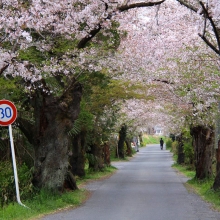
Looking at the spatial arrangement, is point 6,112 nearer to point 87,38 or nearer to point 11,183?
point 11,183

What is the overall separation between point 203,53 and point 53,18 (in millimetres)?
6596

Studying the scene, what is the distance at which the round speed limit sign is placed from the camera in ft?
44.6

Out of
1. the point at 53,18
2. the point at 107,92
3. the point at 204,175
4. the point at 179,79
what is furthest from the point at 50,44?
the point at 204,175

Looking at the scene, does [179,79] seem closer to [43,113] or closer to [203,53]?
[203,53]

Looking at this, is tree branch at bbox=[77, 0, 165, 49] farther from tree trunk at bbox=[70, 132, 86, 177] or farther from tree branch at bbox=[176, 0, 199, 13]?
tree trunk at bbox=[70, 132, 86, 177]

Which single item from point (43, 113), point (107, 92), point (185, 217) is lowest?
point (185, 217)

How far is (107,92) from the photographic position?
25.5 metres

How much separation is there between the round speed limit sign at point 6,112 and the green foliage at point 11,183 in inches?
91.7

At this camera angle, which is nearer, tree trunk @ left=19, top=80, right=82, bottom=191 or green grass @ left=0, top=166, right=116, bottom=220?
green grass @ left=0, top=166, right=116, bottom=220

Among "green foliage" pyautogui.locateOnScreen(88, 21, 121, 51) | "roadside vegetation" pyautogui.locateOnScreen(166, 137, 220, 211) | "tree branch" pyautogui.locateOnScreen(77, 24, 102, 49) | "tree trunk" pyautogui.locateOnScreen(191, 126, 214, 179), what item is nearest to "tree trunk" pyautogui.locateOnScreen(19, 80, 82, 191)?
"tree branch" pyautogui.locateOnScreen(77, 24, 102, 49)

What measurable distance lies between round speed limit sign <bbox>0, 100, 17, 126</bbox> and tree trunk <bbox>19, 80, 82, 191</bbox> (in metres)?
2.92

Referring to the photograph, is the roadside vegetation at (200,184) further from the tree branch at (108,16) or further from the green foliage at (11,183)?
the tree branch at (108,16)

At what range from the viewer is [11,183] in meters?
15.4

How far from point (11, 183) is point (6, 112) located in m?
2.73
